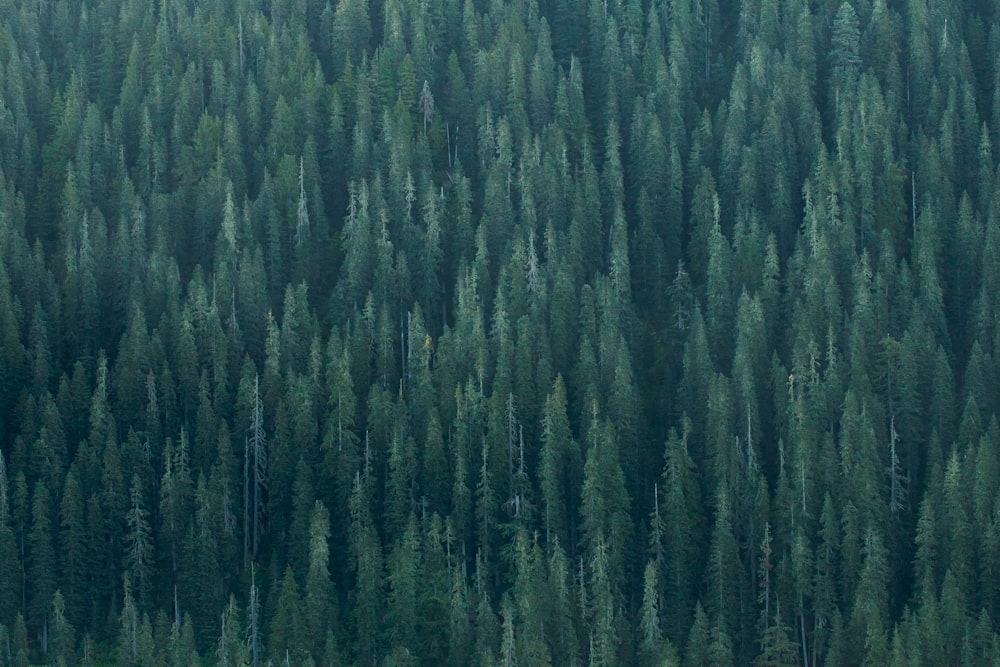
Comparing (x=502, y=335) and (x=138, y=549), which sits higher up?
(x=502, y=335)

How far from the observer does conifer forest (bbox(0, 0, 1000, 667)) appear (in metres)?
136

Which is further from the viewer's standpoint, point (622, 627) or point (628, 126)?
point (628, 126)

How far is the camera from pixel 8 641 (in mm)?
133250

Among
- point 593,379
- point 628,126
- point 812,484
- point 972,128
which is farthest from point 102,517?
point 972,128

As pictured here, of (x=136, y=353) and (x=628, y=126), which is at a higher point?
(x=628, y=126)

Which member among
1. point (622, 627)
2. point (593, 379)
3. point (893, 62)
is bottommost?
point (622, 627)

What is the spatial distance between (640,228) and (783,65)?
71.9 ft

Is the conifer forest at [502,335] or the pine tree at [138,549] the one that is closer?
the conifer forest at [502,335]

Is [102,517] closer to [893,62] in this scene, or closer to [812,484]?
[812,484]

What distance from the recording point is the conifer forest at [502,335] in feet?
445

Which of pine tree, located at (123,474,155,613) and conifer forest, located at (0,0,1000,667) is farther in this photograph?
pine tree, located at (123,474,155,613)

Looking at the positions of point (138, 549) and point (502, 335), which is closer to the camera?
point (138, 549)

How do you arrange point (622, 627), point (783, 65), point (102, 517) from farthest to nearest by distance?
point (783, 65)
point (102, 517)
point (622, 627)

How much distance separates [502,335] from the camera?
15225 centimetres
